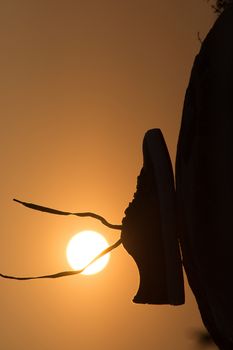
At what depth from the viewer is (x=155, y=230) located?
462mm

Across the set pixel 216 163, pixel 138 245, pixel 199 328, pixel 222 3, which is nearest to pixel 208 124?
pixel 216 163

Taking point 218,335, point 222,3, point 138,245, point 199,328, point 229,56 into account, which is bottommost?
point 199,328

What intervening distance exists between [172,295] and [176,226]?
65 mm

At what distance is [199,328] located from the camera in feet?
6.05

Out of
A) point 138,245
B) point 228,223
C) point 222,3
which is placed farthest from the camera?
point 222,3

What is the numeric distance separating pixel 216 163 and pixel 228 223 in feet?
0.17

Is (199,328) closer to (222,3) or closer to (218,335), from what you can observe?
(222,3)

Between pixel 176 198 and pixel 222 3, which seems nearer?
pixel 176 198

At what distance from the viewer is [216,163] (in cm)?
38

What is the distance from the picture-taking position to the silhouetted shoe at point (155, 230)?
1.37 feet

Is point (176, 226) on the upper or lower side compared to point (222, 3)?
lower

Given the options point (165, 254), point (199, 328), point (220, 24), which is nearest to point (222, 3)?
point (220, 24)

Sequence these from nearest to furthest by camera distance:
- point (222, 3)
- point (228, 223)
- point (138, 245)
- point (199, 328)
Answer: point (228, 223) → point (138, 245) → point (222, 3) → point (199, 328)

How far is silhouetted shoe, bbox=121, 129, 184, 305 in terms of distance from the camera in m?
0.42
